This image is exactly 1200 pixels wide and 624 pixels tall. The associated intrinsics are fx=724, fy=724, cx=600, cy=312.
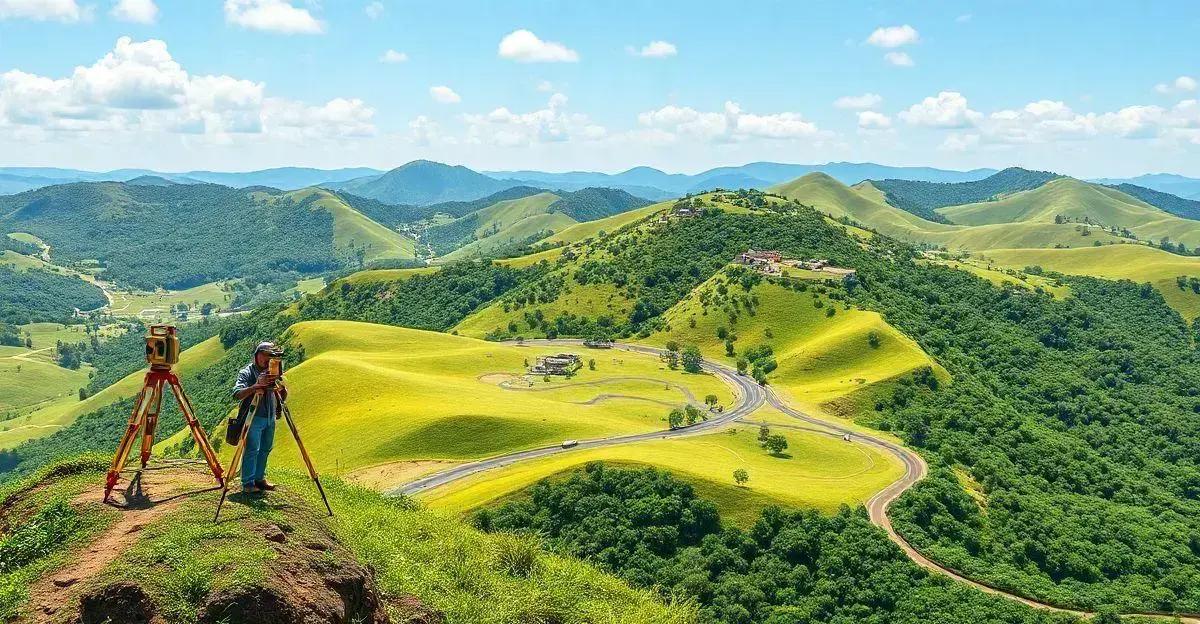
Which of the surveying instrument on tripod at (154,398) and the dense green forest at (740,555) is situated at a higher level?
the surveying instrument on tripod at (154,398)

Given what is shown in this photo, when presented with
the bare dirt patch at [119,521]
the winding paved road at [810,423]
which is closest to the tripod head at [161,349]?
the bare dirt patch at [119,521]

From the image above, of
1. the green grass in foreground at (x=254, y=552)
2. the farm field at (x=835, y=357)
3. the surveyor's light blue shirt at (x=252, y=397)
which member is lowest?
the farm field at (x=835, y=357)

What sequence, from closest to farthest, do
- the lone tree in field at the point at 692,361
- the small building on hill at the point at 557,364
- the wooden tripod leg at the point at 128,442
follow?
the wooden tripod leg at the point at 128,442 → the small building on hill at the point at 557,364 → the lone tree in field at the point at 692,361

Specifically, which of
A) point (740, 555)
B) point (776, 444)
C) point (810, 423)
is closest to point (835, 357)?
point (810, 423)

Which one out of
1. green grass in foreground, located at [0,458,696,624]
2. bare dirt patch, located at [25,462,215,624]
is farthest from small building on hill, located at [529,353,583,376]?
bare dirt patch, located at [25,462,215,624]

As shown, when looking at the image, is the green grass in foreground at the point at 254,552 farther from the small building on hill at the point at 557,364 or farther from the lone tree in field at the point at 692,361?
the lone tree in field at the point at 692,361

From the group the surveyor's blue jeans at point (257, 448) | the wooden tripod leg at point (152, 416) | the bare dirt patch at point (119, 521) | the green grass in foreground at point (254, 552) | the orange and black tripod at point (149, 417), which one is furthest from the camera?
the surveyor's blue jeans at point (257, 448)

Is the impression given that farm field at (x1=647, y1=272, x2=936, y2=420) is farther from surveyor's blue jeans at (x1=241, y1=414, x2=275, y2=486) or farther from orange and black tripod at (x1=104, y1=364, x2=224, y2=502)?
orange and black tripod at (x1=104, y1=364, x2=224, y2=502)
